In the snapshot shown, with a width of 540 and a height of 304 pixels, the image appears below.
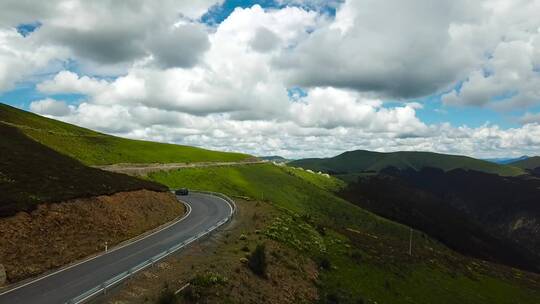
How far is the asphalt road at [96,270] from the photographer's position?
822 inches

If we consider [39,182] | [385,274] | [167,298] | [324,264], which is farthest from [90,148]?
[167,298]

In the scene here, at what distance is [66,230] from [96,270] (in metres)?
5.98

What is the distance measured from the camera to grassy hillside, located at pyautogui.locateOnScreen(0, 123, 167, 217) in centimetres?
2970

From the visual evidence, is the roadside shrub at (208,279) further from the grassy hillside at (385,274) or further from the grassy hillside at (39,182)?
the grassy hillside at (39,182)

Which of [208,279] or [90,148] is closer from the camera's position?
[208,279]

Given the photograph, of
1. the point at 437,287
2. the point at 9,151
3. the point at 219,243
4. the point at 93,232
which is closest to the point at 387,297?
the point at 437,287

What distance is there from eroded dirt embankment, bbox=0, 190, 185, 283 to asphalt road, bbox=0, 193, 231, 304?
57.7 inches

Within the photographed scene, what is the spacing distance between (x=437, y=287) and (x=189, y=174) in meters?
66.3

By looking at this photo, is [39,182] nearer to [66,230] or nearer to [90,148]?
[66,230]

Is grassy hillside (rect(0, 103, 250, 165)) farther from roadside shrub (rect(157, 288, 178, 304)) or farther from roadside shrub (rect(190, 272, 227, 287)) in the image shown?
roadside shrub (rect(157, 288, 178, 304))

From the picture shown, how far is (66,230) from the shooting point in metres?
29.9

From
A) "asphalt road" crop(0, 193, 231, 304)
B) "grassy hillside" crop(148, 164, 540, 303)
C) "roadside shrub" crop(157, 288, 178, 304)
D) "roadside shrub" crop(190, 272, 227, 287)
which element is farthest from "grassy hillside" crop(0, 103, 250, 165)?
"roadside shrub" crop(157, 288, 178, 304)

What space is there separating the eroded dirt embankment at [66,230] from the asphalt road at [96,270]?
146cm

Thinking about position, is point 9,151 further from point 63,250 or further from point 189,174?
point 189,174
